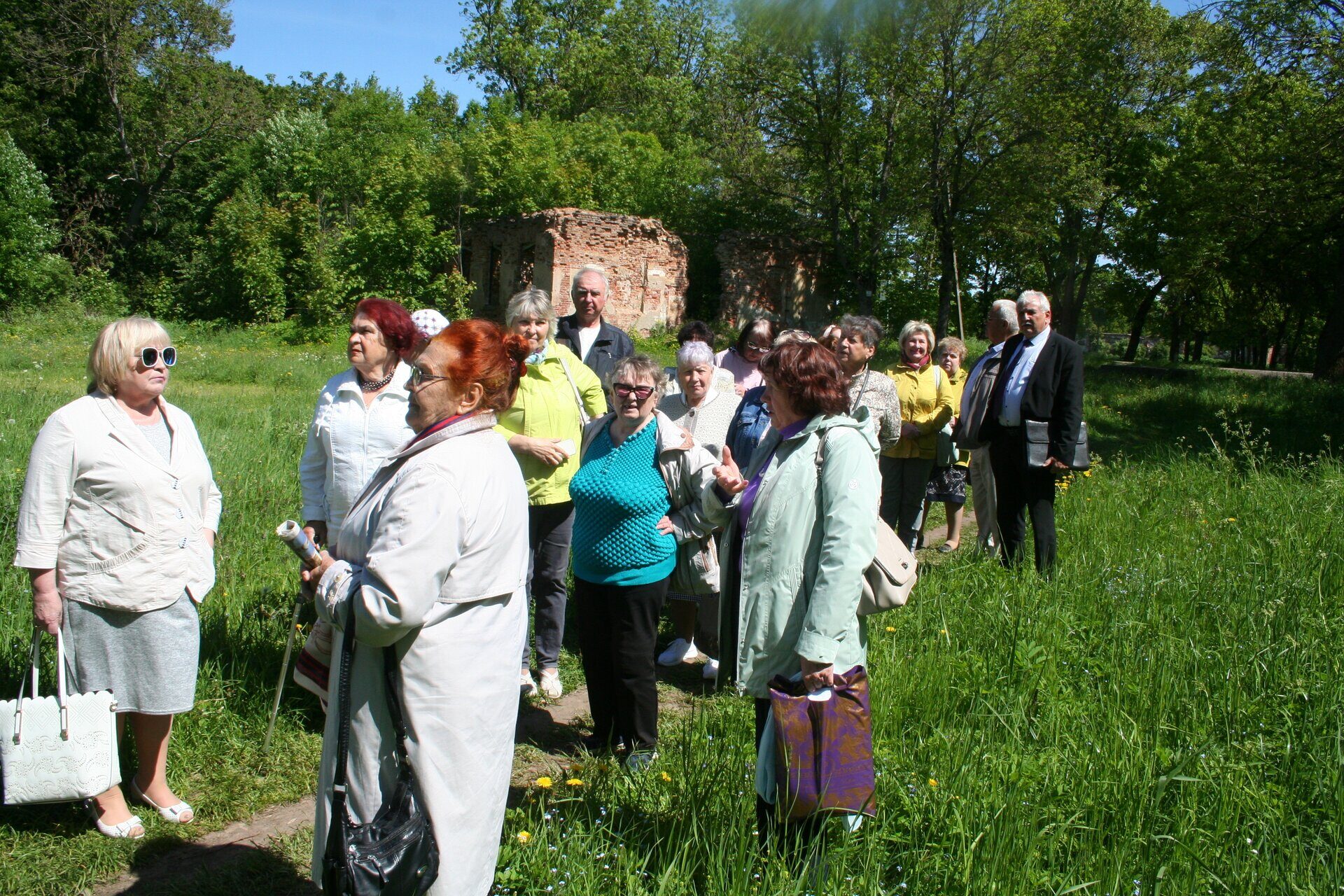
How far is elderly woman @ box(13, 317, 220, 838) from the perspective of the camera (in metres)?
3.15

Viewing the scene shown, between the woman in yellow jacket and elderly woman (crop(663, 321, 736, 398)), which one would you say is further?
the woman in yellow jacket

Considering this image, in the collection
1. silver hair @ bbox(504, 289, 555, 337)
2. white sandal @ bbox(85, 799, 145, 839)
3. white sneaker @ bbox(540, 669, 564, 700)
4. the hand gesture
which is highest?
silver hair @ bbox(504, 289, 555, 337)

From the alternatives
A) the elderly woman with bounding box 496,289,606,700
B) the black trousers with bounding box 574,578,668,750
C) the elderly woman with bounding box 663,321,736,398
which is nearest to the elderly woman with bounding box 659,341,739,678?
the elderly woman with bounding box 663,321,736,398

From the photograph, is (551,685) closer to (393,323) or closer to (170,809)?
(170,809)

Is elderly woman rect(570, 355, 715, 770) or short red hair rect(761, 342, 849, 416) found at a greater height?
short red hair rect(761, 342, 849, 416)

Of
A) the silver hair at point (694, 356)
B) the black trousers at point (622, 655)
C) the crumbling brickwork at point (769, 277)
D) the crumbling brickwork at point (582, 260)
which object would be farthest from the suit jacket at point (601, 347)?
the crumbling brickwork at point (769, 277)

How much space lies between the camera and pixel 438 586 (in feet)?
7.33

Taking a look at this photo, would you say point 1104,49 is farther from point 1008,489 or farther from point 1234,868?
point 1234,868

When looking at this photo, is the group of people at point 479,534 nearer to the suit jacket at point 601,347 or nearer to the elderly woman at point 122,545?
the elderly woman at point 122,545

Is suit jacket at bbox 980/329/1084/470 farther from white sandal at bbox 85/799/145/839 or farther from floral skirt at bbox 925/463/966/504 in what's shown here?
white sandal at bbox 85/799/145/839

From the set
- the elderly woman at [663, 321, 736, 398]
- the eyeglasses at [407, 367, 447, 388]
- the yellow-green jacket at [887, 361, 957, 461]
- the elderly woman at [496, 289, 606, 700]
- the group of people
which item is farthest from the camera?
the yellow-green jacket at [887, 361, 957, 461]

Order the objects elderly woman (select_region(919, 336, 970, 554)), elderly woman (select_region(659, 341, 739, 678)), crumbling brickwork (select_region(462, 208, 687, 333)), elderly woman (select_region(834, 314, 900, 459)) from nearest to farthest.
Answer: elderly woman (select_region(659, 341, 739, 678))
elderly woman (select_region(834, 314, 900, 459))
elderly woman (select_region(919, 336, 970, 554))
crumbling brickwork (select_region(462, 208, 687, 333))

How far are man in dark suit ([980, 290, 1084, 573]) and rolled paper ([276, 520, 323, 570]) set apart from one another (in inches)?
173

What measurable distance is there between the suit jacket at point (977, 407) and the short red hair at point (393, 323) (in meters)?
3.75
